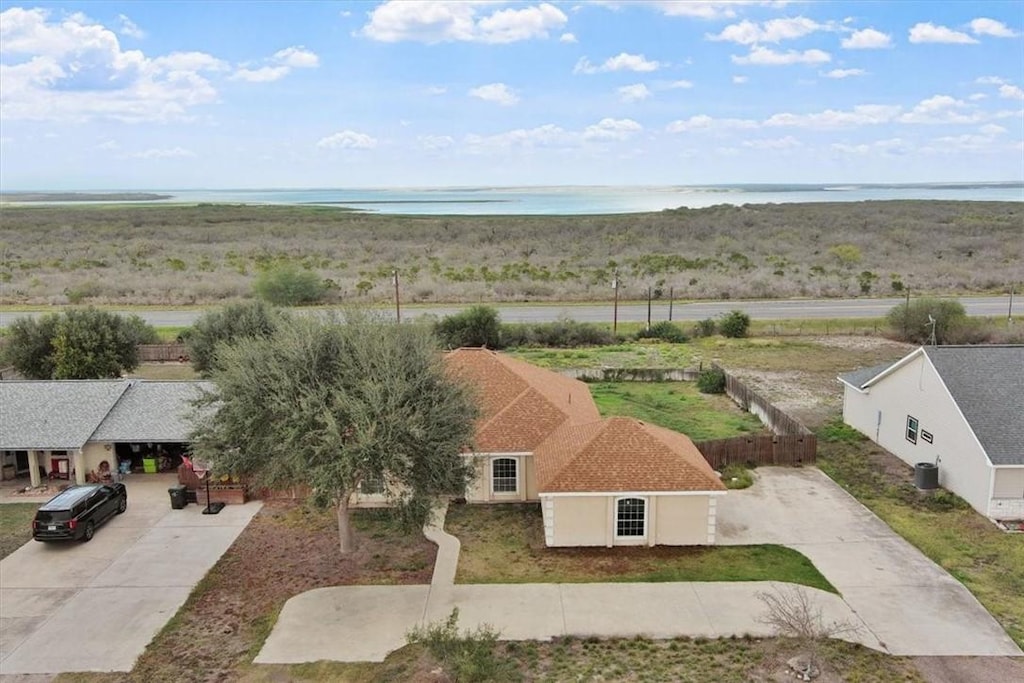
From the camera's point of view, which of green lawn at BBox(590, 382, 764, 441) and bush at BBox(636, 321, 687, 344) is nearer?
green lawn at BBox(590, 382, 764, 441)

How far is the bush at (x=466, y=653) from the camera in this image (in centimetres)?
1309

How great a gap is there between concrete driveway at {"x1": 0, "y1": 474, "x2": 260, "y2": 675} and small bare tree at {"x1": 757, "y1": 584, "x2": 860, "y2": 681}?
1263cm

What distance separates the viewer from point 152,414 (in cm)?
2477

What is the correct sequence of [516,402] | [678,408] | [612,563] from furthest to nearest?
[678,408], [516,402], [612,563]

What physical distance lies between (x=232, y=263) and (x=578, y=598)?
81.1m

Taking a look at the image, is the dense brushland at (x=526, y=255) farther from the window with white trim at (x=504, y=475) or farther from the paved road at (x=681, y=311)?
the window with white trim at (x=504, y=475)

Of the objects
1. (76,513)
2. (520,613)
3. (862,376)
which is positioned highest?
(862,376)

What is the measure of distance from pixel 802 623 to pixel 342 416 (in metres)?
10.3

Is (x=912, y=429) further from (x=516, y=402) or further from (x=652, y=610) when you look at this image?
(x=652, y=610)

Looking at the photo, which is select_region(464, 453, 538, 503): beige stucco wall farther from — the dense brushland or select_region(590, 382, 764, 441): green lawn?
the dense brushland

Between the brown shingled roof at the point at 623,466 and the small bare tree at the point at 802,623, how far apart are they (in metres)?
3.13

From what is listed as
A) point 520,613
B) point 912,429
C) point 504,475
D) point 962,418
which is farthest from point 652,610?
point 912,429

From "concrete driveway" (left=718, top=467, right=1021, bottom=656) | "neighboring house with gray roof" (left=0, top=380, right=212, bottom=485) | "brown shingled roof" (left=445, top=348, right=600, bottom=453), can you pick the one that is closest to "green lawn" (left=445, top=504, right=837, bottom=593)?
"concrete driveway" (left=718, top=467, right=1021, bottom=656)

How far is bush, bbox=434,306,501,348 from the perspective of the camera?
143 feet
